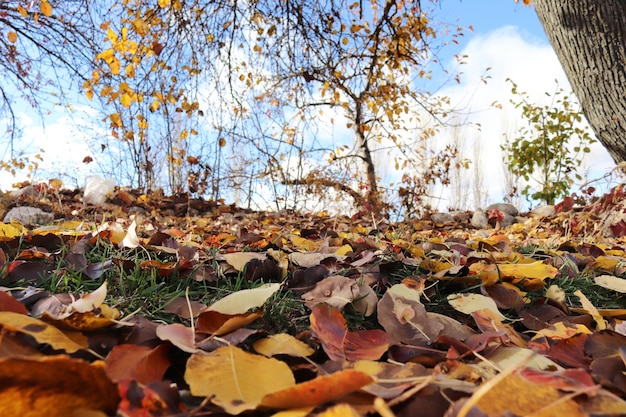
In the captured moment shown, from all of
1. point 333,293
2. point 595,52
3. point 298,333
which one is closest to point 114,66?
point 333,293

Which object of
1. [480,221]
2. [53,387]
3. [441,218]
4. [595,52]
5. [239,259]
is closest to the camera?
[53,387]

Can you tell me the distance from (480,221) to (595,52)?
205 centimetres

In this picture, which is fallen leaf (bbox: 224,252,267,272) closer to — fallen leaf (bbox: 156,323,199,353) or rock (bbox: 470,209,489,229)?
fallen leaf (bbox: 156,323,199,353)

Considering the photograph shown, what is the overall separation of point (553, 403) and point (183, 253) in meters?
1.00

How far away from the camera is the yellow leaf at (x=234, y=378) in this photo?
1.67ft

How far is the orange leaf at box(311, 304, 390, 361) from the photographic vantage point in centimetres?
67

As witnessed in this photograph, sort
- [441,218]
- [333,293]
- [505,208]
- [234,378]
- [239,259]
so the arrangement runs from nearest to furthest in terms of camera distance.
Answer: [234,378] < [333,293] < [239,259] < [441,218] < [505,208]

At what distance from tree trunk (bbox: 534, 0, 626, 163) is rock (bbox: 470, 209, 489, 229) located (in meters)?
1.59

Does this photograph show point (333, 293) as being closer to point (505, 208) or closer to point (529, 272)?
point (529, 272)

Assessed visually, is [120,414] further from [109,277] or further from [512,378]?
[109,277]

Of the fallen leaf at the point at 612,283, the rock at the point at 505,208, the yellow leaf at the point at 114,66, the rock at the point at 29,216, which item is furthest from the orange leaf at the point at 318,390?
the rock at the point at 505,208

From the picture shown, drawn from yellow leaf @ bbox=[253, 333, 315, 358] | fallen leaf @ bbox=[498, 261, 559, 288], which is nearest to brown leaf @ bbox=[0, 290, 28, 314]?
yellow leaf @ bbox=[253, 333, 315, 358]

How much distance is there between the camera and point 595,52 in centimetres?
291

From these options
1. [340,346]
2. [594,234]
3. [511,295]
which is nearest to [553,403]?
[340,346]
